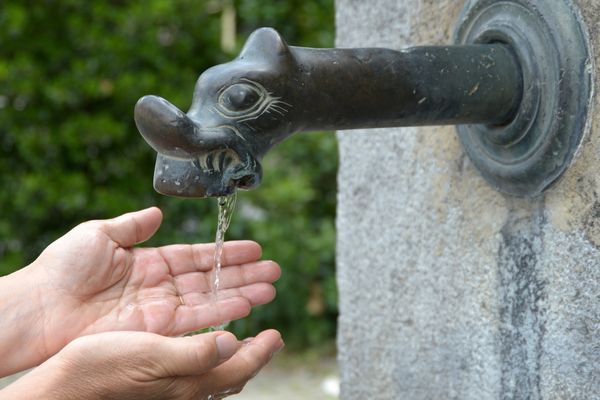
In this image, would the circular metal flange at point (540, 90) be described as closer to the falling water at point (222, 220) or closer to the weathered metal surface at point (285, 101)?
the weathered metal surface at point (285, 101)

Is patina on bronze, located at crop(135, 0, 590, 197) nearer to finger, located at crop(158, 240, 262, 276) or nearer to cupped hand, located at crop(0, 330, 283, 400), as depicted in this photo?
cupped hand, located at crop(0, 330, 283, 400)

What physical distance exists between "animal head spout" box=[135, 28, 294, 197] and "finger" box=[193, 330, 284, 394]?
341 millimetres

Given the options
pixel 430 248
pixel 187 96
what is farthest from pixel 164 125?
pixel 187 96

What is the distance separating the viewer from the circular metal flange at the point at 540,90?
1229 millimetres

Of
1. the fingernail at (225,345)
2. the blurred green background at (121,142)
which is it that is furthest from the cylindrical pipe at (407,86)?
the blurred green background at (121,142)

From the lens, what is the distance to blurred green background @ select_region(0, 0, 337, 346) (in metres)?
4.25

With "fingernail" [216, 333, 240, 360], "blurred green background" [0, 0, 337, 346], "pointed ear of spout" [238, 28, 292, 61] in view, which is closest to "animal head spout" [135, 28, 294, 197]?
"pointed ear of spout" [238, 28, 292, 61]

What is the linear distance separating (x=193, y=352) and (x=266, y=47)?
45 centimetres

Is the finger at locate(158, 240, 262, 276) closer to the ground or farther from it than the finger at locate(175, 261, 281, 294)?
farther from it

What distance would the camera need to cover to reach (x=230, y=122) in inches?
43.8

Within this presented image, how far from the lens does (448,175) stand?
1.56m

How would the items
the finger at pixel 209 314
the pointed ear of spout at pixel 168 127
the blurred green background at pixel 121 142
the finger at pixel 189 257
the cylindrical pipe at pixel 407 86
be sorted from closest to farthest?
1. the pointed ear of spout at pixel 168 127
2. the cylindrical pipe at pixel 407 86
3. the finger at pixel 209 314
4. the finger at pixel 189 257
5. the blurred green background at pixel 121 142

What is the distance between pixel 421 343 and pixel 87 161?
10.3 ft

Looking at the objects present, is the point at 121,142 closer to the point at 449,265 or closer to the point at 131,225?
the point at 131,225
